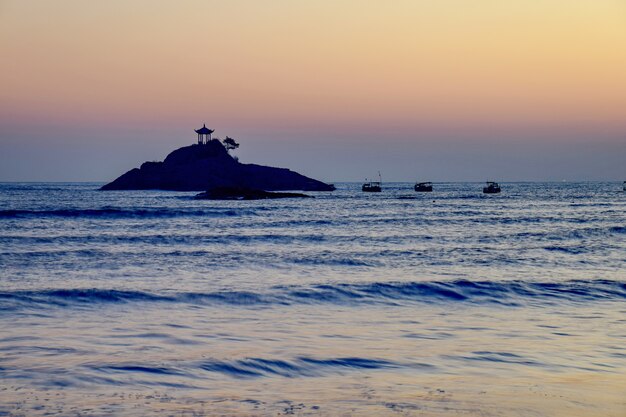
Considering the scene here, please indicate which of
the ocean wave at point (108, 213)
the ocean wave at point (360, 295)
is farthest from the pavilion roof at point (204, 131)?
the ocean wave at point (360, 295)

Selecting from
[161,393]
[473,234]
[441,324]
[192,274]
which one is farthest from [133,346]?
[473,234]

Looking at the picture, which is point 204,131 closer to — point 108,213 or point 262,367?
point 108,213

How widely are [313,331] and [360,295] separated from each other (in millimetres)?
5479

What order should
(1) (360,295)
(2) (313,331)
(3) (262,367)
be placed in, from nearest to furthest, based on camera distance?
(3) (262,367) < (2) (313,331) < (1) (360,295)

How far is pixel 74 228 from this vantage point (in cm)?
4938

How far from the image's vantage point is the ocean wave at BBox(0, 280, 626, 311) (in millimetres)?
19297

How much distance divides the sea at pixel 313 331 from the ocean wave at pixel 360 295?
0.09 metres

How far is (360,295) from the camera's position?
2052 centimetres

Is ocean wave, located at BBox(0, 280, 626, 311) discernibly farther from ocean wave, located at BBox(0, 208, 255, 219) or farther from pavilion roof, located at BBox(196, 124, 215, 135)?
pavilion roof, located at BBox(196, 124, 215, 135)

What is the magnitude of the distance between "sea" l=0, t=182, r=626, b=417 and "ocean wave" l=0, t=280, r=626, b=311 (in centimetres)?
9

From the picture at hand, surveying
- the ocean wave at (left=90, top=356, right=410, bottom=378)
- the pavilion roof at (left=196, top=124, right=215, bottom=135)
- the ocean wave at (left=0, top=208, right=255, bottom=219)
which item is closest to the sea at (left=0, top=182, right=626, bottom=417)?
the ocean wave at (left=90, top=356, right=410, bottom=378)

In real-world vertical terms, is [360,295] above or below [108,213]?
below

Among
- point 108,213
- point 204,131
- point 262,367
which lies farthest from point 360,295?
point 204,131

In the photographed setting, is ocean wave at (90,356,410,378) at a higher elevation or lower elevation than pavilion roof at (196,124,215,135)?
lower
